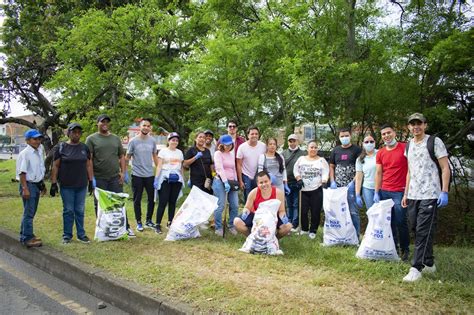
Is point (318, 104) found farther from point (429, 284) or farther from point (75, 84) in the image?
point (75, 84)

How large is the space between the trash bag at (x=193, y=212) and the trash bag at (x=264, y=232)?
0.88 meters

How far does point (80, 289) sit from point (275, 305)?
7.99ft

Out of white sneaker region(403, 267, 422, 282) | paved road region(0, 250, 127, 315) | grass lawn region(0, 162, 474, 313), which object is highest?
white sneaker region(403, 267, 422, 282)

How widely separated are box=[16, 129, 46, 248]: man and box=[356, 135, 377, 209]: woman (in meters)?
4.61

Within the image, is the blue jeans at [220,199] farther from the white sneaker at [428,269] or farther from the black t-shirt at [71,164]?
the white sneaker at [428,269]

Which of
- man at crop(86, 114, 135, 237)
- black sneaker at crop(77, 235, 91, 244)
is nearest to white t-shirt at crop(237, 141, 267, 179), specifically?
man at crop(86, 114, 135, 237)

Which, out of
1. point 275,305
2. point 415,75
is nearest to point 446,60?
point 415,75

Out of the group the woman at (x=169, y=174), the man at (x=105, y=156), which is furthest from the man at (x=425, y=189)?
the man at (x=105, y=156)

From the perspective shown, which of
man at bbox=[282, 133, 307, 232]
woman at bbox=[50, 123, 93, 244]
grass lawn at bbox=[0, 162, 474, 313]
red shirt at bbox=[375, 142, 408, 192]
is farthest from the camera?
man at bbox=[282, 133, 307, 232]

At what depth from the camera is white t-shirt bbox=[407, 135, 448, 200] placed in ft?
13.6

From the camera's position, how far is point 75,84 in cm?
1177

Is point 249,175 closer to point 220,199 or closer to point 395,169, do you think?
point 220,199

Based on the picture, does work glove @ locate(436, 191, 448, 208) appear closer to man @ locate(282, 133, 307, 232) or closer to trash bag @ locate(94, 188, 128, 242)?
man @ locate(282, 133, 307, 232)

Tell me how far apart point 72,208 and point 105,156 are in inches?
35.0
